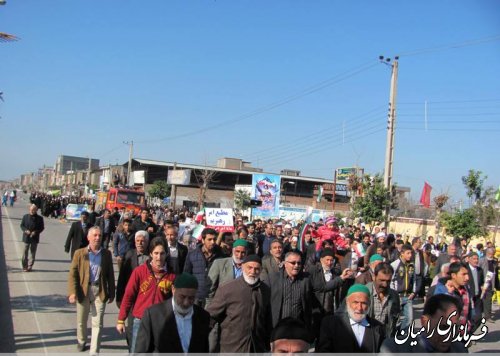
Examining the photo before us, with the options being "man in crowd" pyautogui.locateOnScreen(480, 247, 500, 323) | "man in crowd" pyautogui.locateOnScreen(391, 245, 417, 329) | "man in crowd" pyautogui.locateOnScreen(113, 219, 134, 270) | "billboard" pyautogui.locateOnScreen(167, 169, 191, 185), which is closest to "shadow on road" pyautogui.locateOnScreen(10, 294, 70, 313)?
"man in crowd" pyautogui.locateOnScreen(113, 219, 134, 270)

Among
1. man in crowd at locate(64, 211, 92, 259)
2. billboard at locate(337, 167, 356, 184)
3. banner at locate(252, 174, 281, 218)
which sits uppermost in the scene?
billboard at locate(337, 167, 356, 184)

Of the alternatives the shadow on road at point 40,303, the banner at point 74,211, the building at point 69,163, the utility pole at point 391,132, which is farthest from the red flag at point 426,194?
the building at point 69,163

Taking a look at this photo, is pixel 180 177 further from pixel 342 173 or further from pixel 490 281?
pixel 490 281

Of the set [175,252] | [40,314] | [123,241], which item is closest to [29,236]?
[123,241]

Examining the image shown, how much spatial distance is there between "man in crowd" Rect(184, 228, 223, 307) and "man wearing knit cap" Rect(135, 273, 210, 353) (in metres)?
2.70

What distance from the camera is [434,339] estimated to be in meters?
3.68

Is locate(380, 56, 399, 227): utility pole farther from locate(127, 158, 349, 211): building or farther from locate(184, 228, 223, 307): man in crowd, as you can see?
locate(127, 158, 349, 211): building

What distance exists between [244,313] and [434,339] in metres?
2.02

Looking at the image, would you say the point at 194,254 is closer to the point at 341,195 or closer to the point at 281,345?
the point at 281,345

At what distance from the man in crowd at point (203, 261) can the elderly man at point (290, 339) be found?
3.55 meters

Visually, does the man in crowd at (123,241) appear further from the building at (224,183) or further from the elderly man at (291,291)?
the building at (224,183)

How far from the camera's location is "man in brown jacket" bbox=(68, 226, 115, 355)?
7.12 m

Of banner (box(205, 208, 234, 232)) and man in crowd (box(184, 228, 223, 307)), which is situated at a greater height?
banner (box(205, 208, 234, 232))

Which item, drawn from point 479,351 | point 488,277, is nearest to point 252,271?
point 479,351
